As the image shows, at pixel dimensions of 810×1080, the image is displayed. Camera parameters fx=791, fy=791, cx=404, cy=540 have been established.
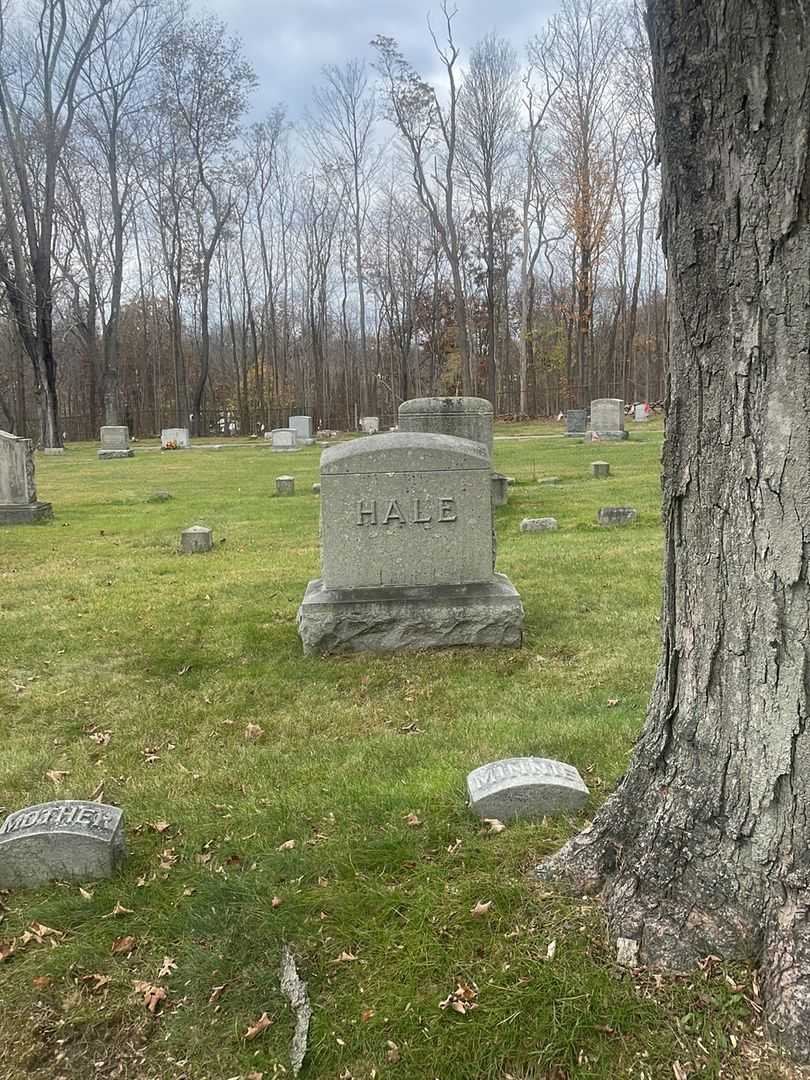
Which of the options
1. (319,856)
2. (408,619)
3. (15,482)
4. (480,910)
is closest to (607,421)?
(15,482)

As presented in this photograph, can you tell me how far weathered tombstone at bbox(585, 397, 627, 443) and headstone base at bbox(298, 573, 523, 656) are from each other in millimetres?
20194

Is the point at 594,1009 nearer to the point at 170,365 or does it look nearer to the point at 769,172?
the point at 769,172

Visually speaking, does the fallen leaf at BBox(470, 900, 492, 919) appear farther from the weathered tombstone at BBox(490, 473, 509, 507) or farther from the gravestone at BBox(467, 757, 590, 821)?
the weathered tombstone at BBox(490, 473, 509, 507)

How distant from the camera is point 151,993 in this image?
246 cm

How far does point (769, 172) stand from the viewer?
1956 millimetres

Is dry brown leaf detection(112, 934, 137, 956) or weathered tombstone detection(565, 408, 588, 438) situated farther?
weathered tombstone detection(565, 408, 588, 438)

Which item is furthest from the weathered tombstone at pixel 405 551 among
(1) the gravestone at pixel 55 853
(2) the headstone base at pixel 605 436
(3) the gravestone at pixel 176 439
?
(3) the gravestone at pixel 176 439

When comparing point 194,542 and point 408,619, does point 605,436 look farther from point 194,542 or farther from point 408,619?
point 408,619

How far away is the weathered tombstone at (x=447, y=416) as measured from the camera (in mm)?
11609

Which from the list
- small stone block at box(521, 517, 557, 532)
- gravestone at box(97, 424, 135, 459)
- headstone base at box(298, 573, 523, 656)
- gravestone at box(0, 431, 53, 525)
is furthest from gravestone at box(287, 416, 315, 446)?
headstone base at box(298, 573, 523, 656)

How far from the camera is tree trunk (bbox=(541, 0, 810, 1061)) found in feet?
6.46

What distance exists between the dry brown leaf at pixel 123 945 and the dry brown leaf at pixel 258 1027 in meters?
0.61

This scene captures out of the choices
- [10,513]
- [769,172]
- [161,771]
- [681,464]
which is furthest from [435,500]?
[10,513]

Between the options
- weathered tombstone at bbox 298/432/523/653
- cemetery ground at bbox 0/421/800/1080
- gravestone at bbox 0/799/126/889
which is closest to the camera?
cemetery ground at bbox 0/421/800/1080
